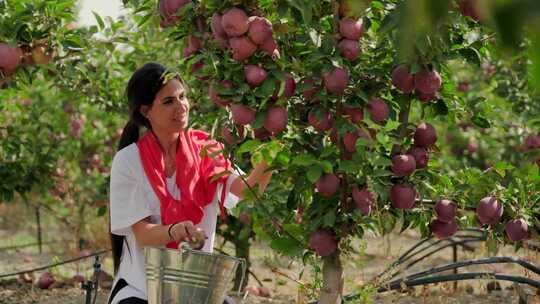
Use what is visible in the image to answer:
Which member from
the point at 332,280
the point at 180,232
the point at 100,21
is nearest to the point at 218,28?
the point at 180,232

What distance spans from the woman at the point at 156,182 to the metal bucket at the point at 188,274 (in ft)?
0.92

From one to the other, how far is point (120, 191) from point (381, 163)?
2.95 ft

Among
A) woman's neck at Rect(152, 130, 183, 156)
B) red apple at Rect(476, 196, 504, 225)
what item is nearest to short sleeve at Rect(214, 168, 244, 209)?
woman's neck at Rect(152, 130, 183, 156)

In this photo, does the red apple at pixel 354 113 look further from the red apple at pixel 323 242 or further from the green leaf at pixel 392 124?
the red apple at pixel 323 242

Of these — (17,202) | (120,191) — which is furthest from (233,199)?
(17,202)

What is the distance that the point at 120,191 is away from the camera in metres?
2.60

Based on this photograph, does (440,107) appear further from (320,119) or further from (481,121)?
(320,119)

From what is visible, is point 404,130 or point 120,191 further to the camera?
point 120,191

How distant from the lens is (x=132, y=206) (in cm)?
254

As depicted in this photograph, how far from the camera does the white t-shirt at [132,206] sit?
254 cm

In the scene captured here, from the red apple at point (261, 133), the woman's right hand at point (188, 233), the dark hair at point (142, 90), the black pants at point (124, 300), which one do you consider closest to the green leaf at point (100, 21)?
the dark hair at point (142, 90)

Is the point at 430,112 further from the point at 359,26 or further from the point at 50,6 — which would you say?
the point at 50,6

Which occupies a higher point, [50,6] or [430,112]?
[50,6]

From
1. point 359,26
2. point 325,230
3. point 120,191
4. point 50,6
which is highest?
point 50,6
